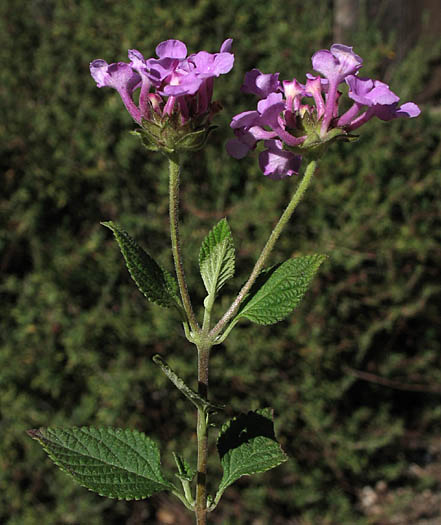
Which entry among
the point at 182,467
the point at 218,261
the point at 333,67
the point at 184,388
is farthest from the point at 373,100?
the point at 182,467

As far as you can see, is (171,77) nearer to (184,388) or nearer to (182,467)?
(184,388)

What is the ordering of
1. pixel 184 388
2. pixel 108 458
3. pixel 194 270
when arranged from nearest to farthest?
1. pixel 184 388
2. pixel 108 458
3. pixel 194 270

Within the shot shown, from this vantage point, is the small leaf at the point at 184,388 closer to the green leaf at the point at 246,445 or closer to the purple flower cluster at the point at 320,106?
the green leaf at the point at 246,445

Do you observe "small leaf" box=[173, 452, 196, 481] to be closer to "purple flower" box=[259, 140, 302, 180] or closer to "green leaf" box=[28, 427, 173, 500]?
"green leaf" box=[28, 427, 173, 500]

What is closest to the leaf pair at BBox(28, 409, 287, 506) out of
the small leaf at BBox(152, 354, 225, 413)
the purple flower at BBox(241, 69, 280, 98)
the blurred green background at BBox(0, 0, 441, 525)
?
the small leaf at BBox(152, 354, 225, 413)

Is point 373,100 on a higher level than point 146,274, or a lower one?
higher

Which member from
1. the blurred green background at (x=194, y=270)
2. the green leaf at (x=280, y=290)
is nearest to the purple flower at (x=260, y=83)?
the green leaf at (x=280, y=290)
